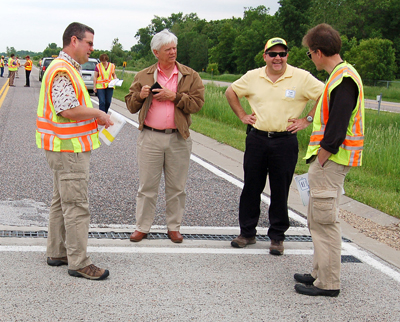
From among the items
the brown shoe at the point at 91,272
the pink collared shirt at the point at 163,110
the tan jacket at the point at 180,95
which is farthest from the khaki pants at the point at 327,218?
the brown shoe at the point at 91,272

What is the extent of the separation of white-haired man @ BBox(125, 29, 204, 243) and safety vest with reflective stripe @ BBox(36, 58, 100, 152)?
0.91 meters

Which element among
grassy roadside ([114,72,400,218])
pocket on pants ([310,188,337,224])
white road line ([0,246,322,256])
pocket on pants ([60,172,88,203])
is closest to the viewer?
pocket on pants ([310,188,337,224])

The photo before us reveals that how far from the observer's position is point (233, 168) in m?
8.46

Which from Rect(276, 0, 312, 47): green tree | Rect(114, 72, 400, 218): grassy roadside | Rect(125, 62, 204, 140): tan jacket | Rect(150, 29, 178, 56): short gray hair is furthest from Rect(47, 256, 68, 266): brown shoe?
Rect(276, 0, 312, 47): green tree

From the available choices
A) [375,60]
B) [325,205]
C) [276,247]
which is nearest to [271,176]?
[276,247]

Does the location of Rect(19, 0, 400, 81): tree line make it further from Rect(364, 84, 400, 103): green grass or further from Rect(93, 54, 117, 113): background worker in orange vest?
→ Rect(93, 54, 117, 113): background worker in orange vest

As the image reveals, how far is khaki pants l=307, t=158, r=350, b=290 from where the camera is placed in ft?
12.6

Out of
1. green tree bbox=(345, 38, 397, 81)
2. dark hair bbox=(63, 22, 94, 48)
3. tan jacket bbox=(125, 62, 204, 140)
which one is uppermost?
green tree bbox=(345, 38, 397, 81)

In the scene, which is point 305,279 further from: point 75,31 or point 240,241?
point 75,31

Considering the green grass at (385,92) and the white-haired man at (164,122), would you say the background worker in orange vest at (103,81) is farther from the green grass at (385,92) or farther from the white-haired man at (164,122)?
the green grass at (385,92)

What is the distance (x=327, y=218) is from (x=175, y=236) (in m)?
1.74

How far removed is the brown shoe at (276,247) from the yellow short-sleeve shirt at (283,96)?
110cm

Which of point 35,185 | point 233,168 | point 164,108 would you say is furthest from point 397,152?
point 35,185

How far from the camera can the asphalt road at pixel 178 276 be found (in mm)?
3535
